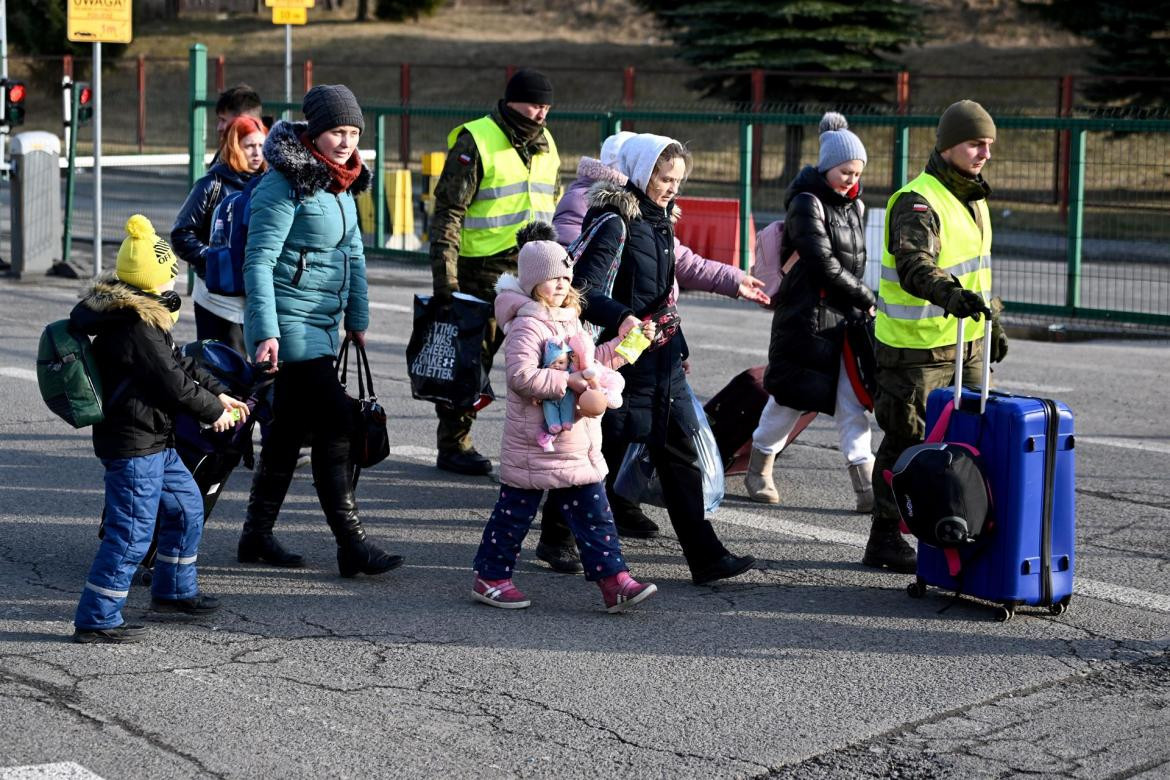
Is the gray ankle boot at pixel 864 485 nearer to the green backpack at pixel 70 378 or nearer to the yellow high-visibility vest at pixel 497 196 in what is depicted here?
the yellow high-visibility vest at pixel 497 196

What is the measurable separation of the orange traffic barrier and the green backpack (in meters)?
→ 10.5

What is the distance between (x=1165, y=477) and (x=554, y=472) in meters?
4.02

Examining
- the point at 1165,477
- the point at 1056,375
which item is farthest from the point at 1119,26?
the point at 1165,477

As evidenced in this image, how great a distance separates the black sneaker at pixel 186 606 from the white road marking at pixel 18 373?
5240mm

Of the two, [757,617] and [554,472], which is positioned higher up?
[554,472]

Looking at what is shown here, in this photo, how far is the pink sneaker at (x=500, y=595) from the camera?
19.9ft

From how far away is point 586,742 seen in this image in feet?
15.6

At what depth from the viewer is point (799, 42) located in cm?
3153

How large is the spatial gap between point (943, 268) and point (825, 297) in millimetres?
1214

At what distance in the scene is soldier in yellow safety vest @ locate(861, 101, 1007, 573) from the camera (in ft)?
20.6

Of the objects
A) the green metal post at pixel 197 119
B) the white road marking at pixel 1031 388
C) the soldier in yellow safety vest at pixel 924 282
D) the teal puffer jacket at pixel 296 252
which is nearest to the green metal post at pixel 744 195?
the white road marking at pixel 1031 388

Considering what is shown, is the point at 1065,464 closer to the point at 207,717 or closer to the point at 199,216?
the point at 207,717

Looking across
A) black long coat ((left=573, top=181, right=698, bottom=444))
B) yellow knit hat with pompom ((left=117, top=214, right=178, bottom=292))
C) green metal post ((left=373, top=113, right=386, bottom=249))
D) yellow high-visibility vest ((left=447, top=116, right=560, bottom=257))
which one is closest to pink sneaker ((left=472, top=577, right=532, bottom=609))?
black long coat ((left=573, top=181, right=698, bottom=444))

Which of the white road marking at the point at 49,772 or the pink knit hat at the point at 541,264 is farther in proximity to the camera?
the pink knit hat at the point at 541,264
